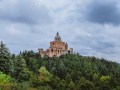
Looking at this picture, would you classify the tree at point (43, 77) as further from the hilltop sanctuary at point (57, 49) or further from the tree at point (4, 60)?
the hilltop sanctuary at point (57, 49)

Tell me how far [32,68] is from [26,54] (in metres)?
17.5

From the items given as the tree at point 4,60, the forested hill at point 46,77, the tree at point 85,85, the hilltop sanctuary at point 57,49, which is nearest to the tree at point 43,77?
the forested hill at point 46,77

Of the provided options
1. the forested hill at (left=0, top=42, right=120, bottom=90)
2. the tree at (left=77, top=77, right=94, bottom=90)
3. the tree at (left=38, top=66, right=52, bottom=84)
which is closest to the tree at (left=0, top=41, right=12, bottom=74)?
the forested hill at (left=0, top=42, right=120, bottom=90)

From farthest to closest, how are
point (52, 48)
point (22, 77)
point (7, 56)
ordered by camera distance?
point (52, 48) < point (22, 77) < point (7, 56)

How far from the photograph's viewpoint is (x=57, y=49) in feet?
387

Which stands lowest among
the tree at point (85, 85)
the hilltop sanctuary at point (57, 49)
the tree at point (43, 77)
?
the tree at point (85, 85)

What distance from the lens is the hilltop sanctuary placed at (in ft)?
386

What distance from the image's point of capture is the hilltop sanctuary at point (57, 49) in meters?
118

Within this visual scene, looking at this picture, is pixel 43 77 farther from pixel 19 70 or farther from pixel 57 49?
pixel 57 49

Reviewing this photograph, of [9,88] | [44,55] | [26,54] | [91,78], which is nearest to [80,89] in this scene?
[91,78]

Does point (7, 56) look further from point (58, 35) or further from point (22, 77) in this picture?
point (58, 35)

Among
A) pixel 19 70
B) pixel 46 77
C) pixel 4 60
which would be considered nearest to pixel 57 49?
pixel 46 77

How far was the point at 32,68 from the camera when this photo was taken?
8250 centimetres

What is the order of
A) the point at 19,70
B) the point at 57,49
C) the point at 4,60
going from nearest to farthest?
the point at 4,60, the point at 19,70, the point at 57,49
